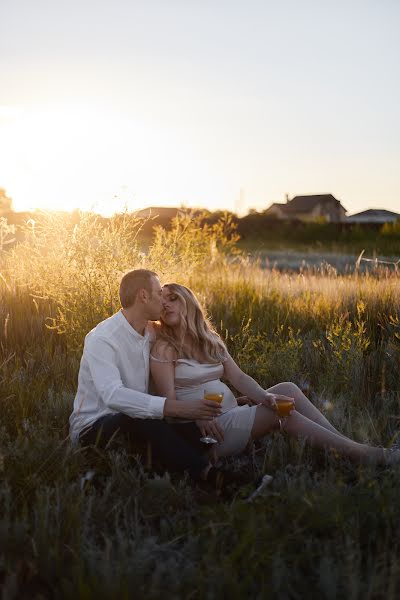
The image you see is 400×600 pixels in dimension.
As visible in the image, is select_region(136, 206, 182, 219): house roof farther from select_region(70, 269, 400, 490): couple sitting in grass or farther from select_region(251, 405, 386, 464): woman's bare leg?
select_region(251, 405, 386, 464): woman's bare leg

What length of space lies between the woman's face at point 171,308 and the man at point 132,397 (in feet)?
0.49

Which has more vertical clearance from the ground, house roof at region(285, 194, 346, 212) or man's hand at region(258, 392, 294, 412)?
house roof at region(285, 194, 346, 212)

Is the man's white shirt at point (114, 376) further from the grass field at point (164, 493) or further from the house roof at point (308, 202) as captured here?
the house roof at point (308, 202)

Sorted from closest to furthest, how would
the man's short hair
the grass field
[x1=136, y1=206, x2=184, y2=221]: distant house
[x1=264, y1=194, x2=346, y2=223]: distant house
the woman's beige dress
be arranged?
the grass field < the man's short hair < the woman's beige dress < [x1=136, y1=206, x2=184, y2=221]: distant house < [x1=264, y1=194, x2=346, y2=223]: distant house

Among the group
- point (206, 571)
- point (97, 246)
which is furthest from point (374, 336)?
point (206, 571)

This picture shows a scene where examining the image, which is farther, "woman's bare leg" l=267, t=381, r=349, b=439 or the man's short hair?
"woman's bare leg" l=267, t=381, r=349, b=439

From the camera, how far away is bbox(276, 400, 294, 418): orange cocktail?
13.2ft

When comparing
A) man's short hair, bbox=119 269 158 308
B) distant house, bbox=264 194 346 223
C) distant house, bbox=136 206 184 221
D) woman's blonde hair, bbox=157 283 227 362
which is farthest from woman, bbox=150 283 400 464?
distant house, bbox=264 194 346 223

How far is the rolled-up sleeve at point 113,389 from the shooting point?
374 cm

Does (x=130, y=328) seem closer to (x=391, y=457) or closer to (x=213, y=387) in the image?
(x=213, y=387)

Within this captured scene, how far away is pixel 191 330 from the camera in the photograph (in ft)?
14.1

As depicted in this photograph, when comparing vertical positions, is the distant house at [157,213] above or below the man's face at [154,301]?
above

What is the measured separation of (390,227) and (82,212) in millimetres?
22380

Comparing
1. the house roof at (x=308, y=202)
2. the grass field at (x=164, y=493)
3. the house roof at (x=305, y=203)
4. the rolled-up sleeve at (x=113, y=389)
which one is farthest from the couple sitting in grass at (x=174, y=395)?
→ the house roof at (x=308, y=202)
